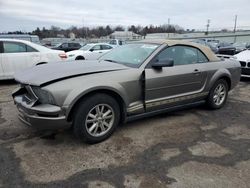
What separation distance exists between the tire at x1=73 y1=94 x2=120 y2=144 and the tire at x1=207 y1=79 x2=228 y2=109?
7.62ft

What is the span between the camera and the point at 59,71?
3.38 m

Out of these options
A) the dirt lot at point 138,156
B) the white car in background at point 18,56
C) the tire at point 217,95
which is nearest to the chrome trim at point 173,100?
the tire at point 217,95

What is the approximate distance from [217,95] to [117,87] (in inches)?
106

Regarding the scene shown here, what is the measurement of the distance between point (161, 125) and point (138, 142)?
2.69ft

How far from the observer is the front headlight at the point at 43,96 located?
3.06 metres

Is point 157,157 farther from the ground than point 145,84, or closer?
closer

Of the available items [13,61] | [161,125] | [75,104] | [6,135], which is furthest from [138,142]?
[13,61]

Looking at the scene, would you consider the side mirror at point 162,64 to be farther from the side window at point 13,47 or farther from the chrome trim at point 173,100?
the side window at point 13,47

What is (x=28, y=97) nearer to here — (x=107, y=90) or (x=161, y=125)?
(x=107, y=90)

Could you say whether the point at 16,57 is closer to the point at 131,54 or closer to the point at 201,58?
the point at 131,54

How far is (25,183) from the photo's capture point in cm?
259

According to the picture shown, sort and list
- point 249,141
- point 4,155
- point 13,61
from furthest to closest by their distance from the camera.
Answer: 1. point 13,61
2. point 249,141
3. point 4,155

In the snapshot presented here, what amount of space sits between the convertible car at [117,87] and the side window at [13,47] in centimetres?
427

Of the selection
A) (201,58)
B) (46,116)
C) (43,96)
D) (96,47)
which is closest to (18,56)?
(43,96)
